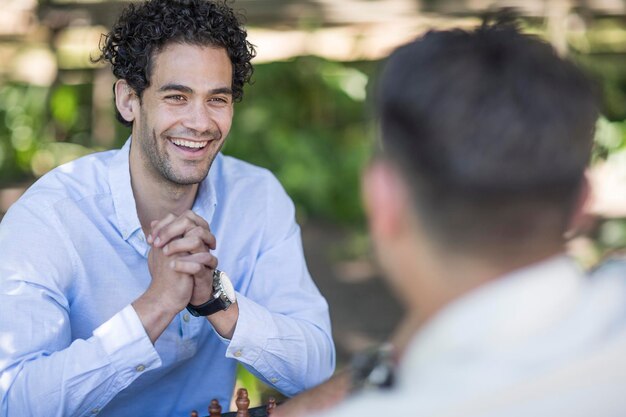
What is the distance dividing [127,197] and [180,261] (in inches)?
19.6

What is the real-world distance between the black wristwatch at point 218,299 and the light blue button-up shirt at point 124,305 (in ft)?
0.18

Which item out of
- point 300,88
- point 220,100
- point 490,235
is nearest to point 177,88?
point 220,100

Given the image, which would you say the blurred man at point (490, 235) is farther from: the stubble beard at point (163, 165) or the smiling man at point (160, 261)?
the stubble beard at point (163, 165)

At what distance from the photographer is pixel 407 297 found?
1.48 metres

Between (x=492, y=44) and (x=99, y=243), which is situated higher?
(x=99, y=243)

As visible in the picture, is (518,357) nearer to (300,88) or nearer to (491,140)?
(491,140)

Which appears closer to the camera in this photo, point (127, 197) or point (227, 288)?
point (227, 288)

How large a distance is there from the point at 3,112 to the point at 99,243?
5.69 metres

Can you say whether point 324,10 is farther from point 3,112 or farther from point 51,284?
point 51,284

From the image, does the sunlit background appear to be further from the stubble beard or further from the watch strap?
the watch strap

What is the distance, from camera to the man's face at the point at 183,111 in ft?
9.55

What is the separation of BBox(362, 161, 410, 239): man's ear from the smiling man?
108 centimetres

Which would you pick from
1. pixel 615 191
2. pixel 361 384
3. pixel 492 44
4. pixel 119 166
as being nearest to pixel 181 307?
pixel 119 166

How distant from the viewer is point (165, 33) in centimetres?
296
